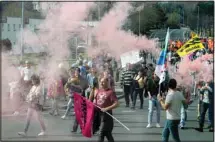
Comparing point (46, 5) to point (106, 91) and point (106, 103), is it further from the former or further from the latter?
point (106, 103)

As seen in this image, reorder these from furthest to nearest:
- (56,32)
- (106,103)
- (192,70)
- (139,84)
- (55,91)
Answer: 1. (139,84)
2. (55,91)
3. (192,70)
4. (56,32)
5. (106,103)

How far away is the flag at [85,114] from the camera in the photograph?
993 centimetres

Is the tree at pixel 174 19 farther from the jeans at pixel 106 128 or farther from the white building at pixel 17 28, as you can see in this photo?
the jeans at pixel 106 128

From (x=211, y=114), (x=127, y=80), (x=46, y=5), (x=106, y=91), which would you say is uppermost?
(x=46, y=5)

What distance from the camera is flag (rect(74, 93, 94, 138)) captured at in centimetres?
993

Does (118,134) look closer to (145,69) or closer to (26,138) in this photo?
(26,138)

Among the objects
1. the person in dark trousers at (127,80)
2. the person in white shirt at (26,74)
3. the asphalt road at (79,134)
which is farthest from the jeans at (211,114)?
the person in dark trousers at (127,80)

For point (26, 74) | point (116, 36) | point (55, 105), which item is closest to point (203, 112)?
point (55, 105)

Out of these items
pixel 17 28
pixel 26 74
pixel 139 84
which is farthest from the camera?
pixel 139 84

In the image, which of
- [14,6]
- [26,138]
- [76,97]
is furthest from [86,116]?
[14,6]

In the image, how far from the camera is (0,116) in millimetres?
14289

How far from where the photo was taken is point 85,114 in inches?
397

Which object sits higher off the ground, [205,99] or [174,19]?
[174,19]

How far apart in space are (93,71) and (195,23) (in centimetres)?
3761
